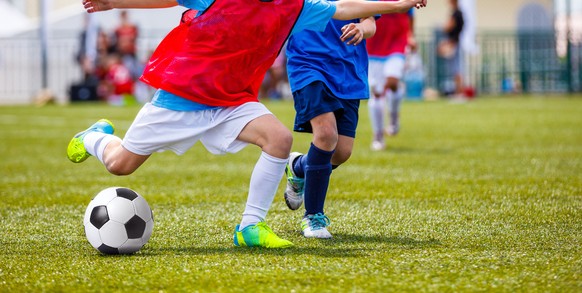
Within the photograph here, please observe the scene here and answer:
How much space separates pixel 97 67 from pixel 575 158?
55.4ft

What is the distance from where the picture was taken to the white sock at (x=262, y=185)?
14.9 feet

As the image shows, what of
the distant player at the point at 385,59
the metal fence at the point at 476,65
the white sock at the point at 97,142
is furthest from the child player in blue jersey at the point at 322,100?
the metal fence at the point at 476,65

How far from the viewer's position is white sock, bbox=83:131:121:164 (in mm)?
4883

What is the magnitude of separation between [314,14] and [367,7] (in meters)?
0.27

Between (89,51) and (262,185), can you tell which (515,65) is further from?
(262,185)

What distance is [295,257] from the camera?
420 cm

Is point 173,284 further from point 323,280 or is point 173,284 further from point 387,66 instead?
point 387,66

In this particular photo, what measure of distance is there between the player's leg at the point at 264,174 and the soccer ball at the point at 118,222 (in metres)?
0.48

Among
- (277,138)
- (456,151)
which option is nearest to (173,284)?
(277,138)

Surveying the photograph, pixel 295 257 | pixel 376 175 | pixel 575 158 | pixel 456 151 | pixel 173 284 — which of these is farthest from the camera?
pixel 456 151

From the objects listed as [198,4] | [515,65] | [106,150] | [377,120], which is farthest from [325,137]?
[515,65]

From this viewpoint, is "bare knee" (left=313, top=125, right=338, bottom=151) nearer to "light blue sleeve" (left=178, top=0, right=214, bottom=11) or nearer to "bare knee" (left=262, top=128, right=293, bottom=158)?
"bare knee" (left=262, top=128, right=293, bottom=158)

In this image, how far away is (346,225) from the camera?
5.23m

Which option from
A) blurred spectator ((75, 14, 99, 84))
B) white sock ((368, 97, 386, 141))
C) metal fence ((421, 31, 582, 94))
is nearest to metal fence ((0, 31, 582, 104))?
metal fence ((421, 31, 582, 94))
